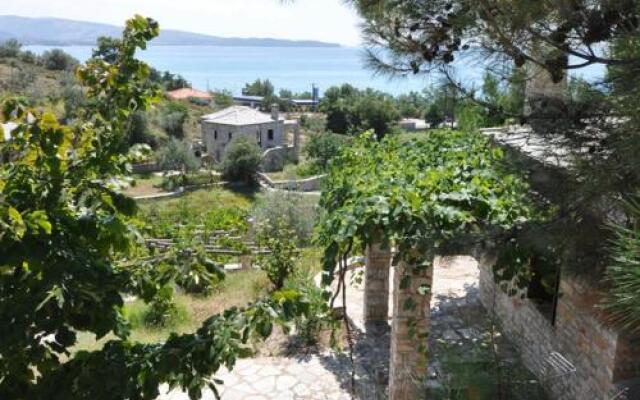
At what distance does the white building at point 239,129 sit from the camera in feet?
130

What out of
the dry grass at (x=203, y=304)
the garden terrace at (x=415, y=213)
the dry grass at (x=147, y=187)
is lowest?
the dry grass at (x=147, y=187)

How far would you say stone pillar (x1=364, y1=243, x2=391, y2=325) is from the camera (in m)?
8.55

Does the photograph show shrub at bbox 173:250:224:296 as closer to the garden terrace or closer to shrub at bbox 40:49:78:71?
the garden terrace

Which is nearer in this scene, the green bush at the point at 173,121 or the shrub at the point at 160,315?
the shrub at the point at 160,315

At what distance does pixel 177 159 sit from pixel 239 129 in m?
5.54

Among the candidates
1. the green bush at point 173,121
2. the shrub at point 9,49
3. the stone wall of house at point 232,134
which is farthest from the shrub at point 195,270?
the shrub at point 9,49

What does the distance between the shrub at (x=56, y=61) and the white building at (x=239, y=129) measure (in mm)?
26164

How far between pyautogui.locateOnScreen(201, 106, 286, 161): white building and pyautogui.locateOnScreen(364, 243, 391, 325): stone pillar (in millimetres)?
30724

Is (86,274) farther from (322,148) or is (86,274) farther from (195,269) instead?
(322,148)

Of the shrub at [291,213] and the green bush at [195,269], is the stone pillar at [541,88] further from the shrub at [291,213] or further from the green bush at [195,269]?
the shrub at [291,213]

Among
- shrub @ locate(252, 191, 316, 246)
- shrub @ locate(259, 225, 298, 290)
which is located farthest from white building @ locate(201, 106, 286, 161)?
shrub @ locate(259, 225, 298, 290)

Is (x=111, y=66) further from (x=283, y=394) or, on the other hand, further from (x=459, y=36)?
(x=283, y=394)

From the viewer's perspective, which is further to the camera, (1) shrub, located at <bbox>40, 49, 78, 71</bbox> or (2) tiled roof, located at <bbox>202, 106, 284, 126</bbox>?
(1) shrub, located at <bbox>40, 49, 78, 71</bbox>

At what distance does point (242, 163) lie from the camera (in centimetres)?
3472
